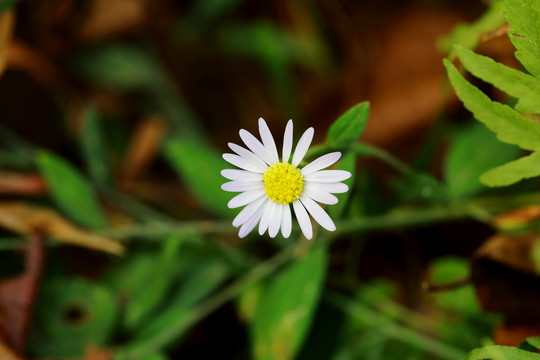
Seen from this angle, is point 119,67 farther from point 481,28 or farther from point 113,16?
point 481,28

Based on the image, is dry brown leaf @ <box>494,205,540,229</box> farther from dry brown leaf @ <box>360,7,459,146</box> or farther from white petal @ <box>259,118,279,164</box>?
white petal @ <box>259,118,279,164</box>

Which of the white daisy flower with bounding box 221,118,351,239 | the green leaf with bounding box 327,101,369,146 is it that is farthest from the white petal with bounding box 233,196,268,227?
the green leaf with bounding box 327,101,369,146

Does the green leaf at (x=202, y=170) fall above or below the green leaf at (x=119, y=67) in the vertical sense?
below

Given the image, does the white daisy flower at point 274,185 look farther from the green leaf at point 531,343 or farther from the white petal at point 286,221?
the green leaf at point 531,343

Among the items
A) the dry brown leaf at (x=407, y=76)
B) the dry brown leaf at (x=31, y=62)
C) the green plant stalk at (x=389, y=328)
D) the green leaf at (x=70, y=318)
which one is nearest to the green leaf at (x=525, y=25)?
the green plant stalk at (x=389, y=328)

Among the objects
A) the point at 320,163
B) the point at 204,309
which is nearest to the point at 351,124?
the point at 320,163

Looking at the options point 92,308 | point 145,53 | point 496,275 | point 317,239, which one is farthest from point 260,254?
point 145,53
